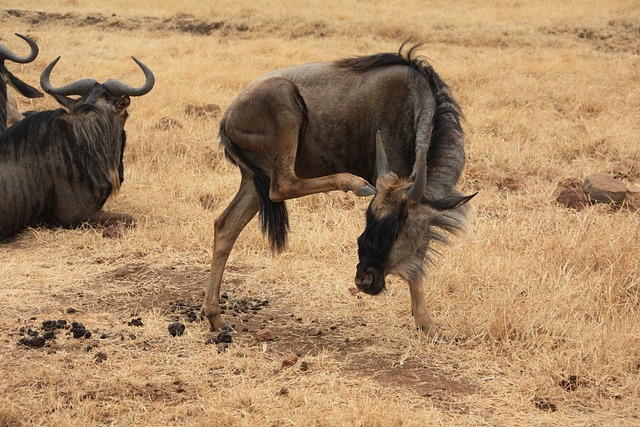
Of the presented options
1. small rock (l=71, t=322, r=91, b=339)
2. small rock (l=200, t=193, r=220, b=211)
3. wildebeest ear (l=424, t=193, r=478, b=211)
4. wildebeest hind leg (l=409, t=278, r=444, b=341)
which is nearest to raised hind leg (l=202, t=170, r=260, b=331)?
small rock (l=71, t=322, r=91, b=339)

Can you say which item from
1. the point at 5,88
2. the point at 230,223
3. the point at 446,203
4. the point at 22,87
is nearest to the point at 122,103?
the point at 5,88

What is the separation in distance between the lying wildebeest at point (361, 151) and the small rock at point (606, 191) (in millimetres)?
2338

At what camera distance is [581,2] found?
62.0 feet

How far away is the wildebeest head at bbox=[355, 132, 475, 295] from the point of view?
377 centimetres

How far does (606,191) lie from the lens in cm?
607

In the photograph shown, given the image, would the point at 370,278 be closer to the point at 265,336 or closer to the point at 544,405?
the point at 265,336

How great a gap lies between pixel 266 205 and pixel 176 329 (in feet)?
2.41

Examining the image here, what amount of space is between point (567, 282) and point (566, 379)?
1038mm

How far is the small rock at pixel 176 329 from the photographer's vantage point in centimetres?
420

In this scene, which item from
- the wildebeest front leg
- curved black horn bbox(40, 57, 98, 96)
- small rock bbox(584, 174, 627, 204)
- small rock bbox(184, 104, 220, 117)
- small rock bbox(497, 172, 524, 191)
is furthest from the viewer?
small rock bbox(184, 104, 220, 117)

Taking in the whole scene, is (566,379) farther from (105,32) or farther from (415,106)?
(105,32)

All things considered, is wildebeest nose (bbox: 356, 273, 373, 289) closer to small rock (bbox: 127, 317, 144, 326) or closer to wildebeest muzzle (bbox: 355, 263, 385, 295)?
wildebeest muzzle (bbox: 355, 263, 385, 295)

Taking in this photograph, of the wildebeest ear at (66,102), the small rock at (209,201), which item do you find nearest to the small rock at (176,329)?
the small rock at (209,201)

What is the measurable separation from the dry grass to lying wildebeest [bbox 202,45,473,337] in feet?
1.32
